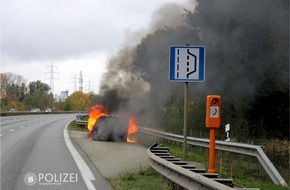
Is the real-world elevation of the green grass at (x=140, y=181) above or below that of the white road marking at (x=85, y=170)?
above

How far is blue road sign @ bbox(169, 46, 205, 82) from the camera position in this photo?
8445 millimetres

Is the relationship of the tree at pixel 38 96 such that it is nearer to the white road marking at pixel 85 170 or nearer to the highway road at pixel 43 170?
the highway road at pixel 43 170

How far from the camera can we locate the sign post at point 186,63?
845 cm

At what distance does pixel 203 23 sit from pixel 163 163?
17467 millimetres

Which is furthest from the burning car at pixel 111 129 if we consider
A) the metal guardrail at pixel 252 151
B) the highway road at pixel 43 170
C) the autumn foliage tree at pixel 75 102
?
the autumn foliage tree at pixel 75 102

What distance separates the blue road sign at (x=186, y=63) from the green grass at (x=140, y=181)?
2005 mm

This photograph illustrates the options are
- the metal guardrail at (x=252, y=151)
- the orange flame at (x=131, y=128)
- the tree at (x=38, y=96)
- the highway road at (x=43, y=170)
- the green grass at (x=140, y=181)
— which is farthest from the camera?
the tree at (x=38, y=96)

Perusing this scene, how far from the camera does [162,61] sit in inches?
942

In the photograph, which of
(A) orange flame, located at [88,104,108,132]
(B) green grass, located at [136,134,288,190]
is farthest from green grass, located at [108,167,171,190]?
(A) orange flame, located at [88,104,108,132]

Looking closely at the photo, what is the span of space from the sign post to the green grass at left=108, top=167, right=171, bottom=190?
108cm

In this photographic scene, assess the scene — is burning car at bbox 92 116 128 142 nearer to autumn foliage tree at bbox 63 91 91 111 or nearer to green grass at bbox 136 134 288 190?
green grass at bbox 136 134 288 190

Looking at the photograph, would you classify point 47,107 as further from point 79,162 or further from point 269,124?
point 79,162

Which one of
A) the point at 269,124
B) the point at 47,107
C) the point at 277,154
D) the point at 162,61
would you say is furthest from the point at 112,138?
the point at 47,107

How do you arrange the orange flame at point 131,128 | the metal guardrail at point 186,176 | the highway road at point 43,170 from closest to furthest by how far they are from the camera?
1. the metal guardrail at point 186,176
2. the highway road at point 43,170
3. the orange flame at point 131,128
